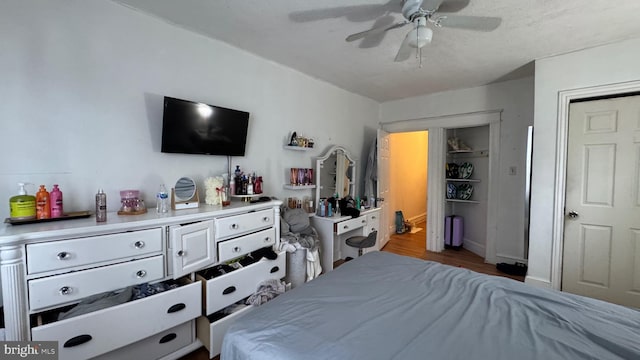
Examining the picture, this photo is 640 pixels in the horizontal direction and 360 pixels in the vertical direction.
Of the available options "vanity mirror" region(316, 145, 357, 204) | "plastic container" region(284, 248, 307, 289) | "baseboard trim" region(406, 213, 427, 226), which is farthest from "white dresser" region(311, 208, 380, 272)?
"baseboard trim" region(406, 213, 427, 226)

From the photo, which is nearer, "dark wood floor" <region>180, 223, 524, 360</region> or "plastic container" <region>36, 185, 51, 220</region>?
"plastic container" <region>36, 185, 51, 220</region>

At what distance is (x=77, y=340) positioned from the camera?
1256 mm

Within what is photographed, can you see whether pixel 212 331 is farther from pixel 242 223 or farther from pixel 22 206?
pixel 22 206

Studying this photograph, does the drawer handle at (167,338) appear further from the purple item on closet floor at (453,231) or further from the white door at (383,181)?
the purple item on closet floor at (453,231)

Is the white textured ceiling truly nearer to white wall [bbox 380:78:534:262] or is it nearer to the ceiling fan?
the ceiling fan

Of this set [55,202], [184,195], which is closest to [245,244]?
[184,195]

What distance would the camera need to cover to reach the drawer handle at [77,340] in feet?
4.06

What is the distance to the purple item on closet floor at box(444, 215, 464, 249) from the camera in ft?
13.8

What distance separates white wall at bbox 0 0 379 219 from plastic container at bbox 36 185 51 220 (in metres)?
Answer: 0.21

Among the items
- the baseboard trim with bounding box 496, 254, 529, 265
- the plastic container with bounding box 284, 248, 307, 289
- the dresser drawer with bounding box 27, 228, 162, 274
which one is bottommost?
the baseboard trim with bounding box 496, 254, 529, 265

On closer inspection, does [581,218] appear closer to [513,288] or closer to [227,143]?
[513,288]

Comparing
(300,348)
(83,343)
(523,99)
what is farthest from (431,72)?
(83,343)

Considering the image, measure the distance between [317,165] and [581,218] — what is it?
2.68 meters

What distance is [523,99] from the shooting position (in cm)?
326
